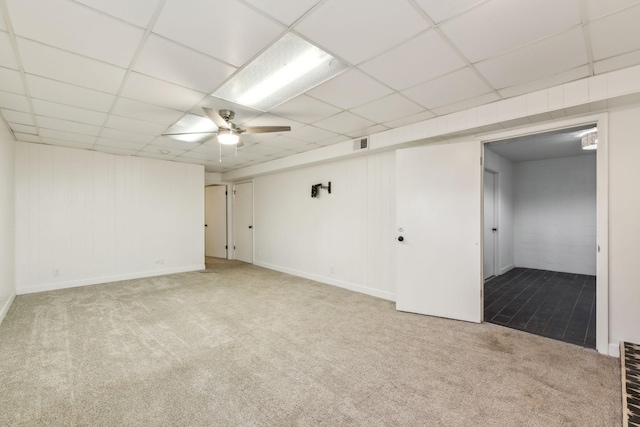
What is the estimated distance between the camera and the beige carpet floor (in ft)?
6.03

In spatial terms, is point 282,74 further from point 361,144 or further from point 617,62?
point 617,62

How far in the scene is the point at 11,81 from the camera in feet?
8.21

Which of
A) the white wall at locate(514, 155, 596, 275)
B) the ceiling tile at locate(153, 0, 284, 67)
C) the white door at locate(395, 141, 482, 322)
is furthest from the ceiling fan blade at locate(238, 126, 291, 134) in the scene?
the white wall at locate(514, 155, 596, 275)

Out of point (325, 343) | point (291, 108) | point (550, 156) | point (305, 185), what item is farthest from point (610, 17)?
point (550, 156)

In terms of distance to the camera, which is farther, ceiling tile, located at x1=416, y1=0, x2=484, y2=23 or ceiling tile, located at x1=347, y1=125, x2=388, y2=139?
ceiling tile, located at x1=347, y1=125, x2=388, y2=139

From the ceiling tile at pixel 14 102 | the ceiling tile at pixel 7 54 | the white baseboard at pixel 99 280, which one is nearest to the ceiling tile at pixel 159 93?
the ceiling tile at pixel 7 54

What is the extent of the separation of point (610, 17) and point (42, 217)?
739 centimetres

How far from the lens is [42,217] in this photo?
4.82 m

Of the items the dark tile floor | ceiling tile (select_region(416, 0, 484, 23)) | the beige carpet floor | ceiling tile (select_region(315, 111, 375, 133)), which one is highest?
ceiling tile (select_region(416, 0, 484, 23))

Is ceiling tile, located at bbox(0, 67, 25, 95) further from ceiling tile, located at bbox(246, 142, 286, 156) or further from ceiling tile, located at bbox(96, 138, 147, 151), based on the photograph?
ceiling tile, located at bbox(246, 142, 286, 156)

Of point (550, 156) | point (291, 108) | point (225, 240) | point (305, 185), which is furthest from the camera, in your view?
point (225, 240)

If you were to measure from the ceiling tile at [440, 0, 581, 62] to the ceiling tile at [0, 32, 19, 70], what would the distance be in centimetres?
295

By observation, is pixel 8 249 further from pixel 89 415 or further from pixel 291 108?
pixel 291 108

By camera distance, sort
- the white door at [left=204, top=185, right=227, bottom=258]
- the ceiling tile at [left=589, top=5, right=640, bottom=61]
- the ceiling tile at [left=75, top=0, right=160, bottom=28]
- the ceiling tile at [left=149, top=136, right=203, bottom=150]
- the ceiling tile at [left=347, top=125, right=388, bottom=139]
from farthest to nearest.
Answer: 1. the white door at [left=204, top=185, right=227, bottom=258]
2. the ceiling tile at [left=149, top=136, right=203, bottom=150]
3. the ceiling tile at [left=347, top=125, right=388, bottom=139]
4. the ceiling tile at [left=589, top=5, right=640, bottom=61]
5. the ceiling tile at [left=75, top=0, right=160, bottom=28]
